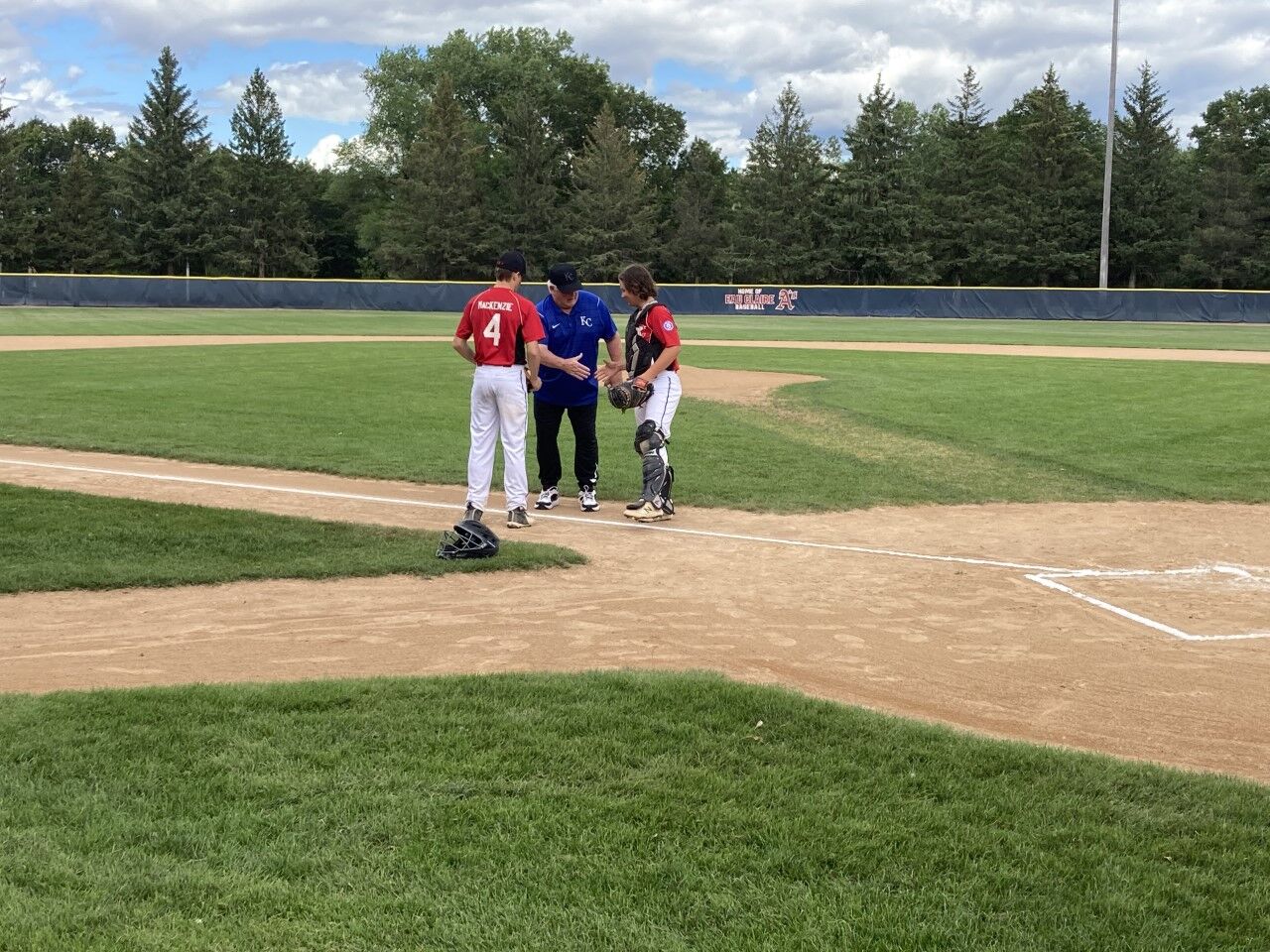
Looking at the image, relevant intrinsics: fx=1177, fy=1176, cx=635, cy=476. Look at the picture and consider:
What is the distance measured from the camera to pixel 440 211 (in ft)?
234

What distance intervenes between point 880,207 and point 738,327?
3084 cm

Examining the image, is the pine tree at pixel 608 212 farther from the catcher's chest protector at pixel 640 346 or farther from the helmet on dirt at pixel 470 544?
the helmet on dirt at pixel 470 544

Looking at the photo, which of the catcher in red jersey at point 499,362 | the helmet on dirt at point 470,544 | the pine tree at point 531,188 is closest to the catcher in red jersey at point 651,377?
the catcher in red jersey at point 499,362

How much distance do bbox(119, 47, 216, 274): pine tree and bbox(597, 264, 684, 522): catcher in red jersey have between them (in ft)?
219

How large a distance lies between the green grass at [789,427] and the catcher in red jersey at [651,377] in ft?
2.71

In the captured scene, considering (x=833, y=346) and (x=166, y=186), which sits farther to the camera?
(x=166, y=186)

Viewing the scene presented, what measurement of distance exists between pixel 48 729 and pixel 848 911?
3054 mm

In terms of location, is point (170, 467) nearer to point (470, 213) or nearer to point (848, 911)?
point (848, 911)

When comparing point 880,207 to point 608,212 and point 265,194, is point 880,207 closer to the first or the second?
point 608,212

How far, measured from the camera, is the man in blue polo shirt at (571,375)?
9.48 metres

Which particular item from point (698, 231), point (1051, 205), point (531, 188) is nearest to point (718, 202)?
point (698, 231)

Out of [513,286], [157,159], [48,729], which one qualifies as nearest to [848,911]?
[48,729]

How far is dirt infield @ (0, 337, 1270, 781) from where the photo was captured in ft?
17.5

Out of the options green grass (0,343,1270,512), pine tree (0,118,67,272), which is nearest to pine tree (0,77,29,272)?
pine tree (0,118,67,272)
